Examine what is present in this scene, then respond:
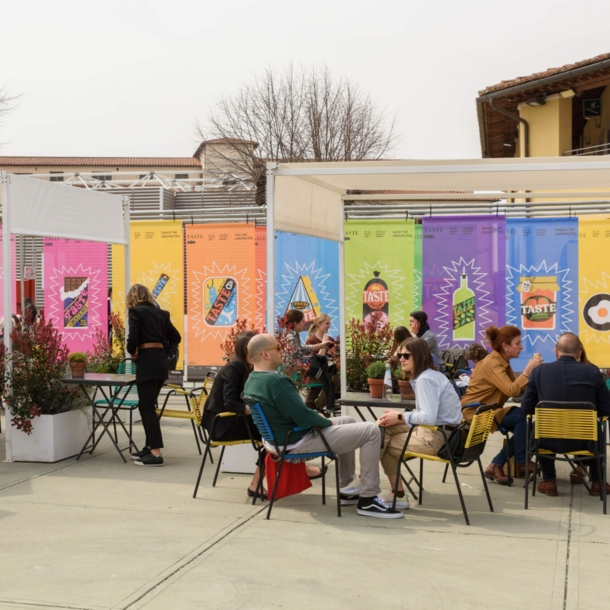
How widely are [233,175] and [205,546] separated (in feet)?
88.7

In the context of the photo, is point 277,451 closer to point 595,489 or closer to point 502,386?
point 502,386

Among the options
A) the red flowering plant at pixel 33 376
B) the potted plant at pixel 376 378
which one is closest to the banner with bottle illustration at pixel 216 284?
the red flowering plant at pixel 33 376

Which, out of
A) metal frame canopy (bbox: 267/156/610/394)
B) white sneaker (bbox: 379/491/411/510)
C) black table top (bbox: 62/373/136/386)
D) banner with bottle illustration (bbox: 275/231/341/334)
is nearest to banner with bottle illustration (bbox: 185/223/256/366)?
banner with bottle illustration (bbox: 275/231/341/334)

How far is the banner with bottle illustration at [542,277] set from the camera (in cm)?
1007

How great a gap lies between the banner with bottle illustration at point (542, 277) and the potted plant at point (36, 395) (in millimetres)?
5423

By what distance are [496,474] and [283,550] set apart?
2553 mm

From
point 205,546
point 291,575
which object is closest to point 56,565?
point 205,546

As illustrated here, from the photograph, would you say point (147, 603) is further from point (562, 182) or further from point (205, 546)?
point (562, 182)

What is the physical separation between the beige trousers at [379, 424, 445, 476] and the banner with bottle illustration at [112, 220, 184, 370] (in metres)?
6.07

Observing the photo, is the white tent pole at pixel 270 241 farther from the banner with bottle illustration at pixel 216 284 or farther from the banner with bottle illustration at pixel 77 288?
the banner with bottle illustration at pixel 77 288

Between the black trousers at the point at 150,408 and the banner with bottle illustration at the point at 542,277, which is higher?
the banner with bottle illustration at the point at 542,277

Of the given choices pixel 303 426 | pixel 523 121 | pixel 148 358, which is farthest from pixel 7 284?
pixel 523 121

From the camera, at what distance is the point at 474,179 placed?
7359 mm

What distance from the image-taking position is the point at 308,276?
441 inches
